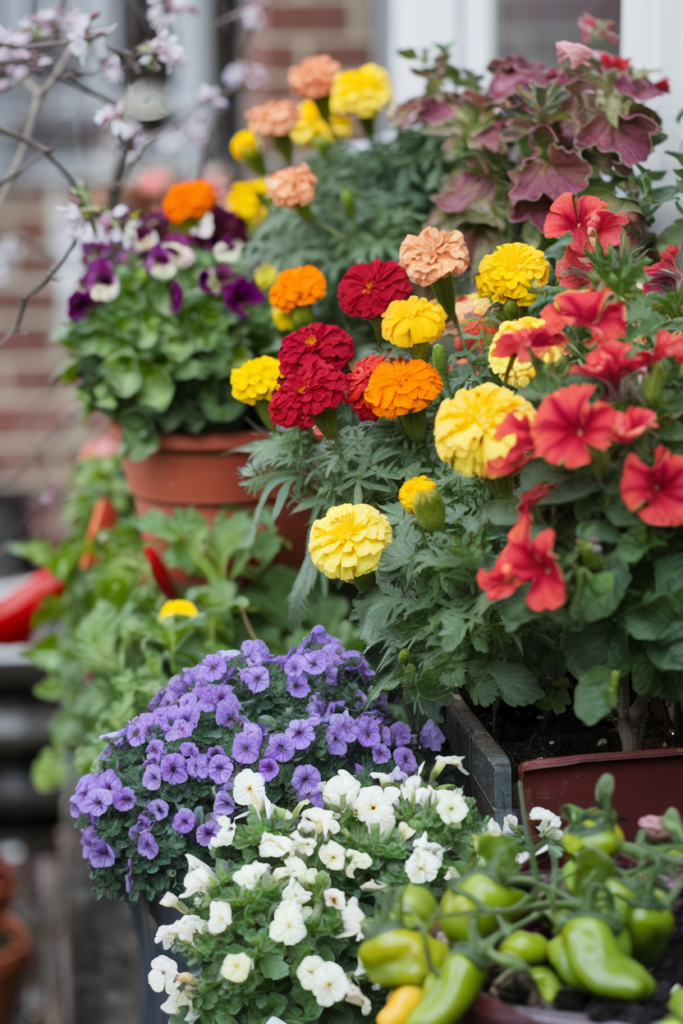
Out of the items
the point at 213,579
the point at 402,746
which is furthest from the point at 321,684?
the point at 213,579

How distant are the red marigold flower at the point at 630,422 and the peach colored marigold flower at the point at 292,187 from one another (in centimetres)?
95

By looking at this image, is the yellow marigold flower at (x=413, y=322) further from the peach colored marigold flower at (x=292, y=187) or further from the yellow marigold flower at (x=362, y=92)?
the yellow marigold flower at (x=362, y=92)

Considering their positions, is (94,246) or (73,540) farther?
(73,540)

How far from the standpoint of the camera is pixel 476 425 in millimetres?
833

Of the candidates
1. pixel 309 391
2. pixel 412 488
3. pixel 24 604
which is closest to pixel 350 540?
pixel 412 488

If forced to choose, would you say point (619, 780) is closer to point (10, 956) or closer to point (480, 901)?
point (480, 901)

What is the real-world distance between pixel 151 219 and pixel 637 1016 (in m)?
1.54

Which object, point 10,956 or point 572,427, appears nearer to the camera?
point 572,427

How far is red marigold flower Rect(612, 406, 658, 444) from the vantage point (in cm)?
75

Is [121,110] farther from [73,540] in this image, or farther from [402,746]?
[402,746]

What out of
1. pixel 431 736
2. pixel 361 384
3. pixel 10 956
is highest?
pixel 361 384

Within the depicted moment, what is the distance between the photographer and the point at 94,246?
171 centimetres

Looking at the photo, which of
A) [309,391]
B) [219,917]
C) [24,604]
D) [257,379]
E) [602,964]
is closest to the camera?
[602,964]

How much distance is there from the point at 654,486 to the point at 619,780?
0.34 meters
